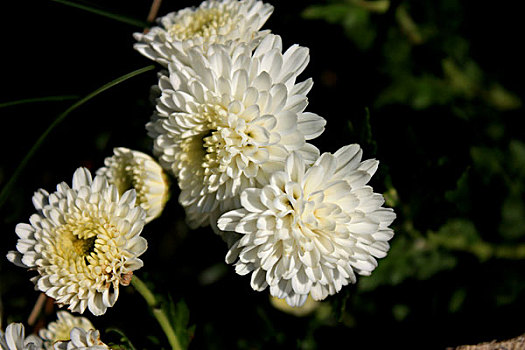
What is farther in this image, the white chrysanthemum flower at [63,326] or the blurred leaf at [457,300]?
the blurred leaf at [457,300]

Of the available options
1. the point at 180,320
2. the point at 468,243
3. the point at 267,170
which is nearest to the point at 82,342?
the point at 180,320

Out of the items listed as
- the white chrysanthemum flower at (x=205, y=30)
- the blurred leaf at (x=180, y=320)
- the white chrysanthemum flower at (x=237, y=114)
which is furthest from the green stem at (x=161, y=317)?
the white chrysanthemum flower at (x=205, y=30)

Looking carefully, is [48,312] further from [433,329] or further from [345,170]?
[433,329]

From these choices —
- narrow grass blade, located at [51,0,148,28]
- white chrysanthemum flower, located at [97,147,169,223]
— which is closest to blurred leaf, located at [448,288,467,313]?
white chrysanthemum flower, located at [97,147,169,223]

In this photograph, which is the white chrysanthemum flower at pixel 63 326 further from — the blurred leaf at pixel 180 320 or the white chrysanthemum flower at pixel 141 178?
the white chrysanthemum flower at pixel 141 178

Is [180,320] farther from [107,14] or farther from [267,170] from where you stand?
[107,14]
